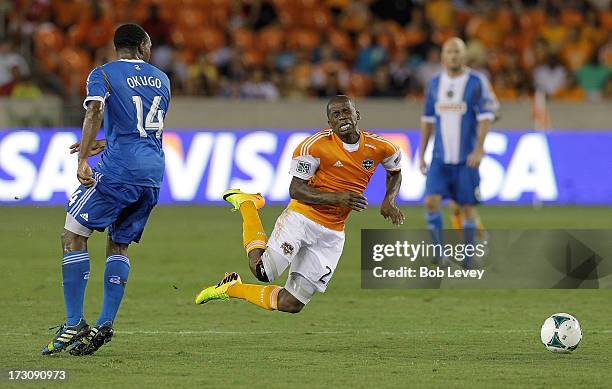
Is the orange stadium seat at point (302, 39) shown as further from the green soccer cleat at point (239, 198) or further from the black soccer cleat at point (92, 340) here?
the black soccer cleat at point (92, 340)

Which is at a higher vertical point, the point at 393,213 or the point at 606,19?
the point at 606,19

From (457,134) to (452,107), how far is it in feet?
0.94

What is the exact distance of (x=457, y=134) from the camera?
12758 mm

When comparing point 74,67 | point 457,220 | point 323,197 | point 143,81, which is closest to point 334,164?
point 323,197

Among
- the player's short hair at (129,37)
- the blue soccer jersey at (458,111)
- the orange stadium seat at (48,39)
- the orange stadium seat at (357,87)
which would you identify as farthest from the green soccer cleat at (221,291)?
the orange stadium seat at (48,39)

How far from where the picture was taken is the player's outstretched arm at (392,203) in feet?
27.6

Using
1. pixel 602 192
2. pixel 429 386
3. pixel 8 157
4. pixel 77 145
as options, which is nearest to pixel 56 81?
pixel 8 157

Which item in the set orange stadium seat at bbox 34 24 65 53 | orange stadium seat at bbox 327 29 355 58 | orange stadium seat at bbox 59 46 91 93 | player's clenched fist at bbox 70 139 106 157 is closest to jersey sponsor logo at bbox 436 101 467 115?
player's clenched fist at bbox 70 139 106 157

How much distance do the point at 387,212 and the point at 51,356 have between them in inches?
92.6

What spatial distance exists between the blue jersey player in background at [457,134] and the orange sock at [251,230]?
389 centimetres

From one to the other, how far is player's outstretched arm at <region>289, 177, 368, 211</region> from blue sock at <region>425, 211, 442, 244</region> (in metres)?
4.47

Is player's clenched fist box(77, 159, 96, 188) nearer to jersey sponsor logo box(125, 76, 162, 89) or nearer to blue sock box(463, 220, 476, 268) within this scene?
jersey sponsor logo box(125, 76, 162, 89)

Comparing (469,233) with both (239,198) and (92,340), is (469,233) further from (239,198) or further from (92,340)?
(92,340)

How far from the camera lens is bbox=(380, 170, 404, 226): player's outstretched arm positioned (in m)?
8.41
